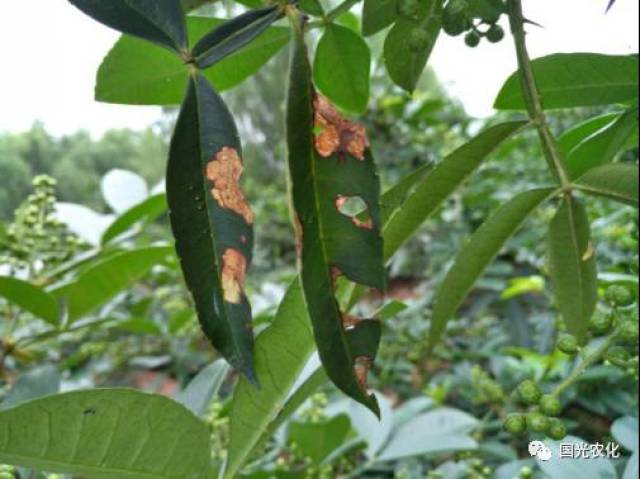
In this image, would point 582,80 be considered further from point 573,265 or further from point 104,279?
point 104,279

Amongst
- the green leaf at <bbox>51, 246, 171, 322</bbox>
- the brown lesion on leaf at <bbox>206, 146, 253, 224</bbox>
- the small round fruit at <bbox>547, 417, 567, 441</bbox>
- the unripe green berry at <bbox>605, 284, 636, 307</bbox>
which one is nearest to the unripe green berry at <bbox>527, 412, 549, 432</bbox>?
the small round fruit at <bbox>547, 417, 567, 441</bbox>

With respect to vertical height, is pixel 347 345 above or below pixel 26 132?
below

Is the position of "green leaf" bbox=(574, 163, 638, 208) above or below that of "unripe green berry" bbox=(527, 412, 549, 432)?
above

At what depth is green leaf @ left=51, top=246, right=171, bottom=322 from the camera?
3.18 feet

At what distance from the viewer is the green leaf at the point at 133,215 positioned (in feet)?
3.77

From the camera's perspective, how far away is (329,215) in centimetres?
Answer: 40

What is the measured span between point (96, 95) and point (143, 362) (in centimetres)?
141

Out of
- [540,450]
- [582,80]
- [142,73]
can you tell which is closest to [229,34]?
[142,73]

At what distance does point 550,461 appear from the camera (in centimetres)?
63

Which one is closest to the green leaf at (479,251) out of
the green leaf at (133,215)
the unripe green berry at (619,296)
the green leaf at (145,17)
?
the unripe green berry at (619,296)

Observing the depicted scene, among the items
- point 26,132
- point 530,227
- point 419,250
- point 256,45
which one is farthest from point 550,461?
point 26,132

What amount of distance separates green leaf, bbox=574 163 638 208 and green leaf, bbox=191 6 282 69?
22cm

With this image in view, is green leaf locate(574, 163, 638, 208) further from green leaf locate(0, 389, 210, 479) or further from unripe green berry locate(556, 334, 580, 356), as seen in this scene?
green leaf locate(0, 389, 210, 479)

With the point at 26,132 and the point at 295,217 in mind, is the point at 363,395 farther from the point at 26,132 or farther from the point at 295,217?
the point at 26,132
